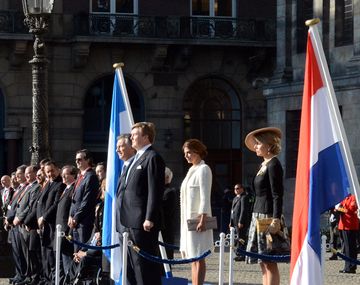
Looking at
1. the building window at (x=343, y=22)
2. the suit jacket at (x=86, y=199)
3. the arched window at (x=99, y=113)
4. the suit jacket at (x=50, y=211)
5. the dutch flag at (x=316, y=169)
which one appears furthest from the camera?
the arched window at (x=99, y=113)

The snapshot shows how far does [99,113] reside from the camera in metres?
41.7

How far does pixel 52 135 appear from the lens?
135 feet

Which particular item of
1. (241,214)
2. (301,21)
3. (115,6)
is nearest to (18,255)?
(241,214)

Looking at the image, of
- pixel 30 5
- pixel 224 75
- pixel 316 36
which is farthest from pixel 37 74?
pixel 224 75

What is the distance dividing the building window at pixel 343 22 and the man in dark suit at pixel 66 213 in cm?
1529

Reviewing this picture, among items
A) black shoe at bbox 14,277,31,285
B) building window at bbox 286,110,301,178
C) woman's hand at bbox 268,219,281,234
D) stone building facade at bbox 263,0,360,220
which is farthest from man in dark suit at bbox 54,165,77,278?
building window at bbox 286,110,301,178

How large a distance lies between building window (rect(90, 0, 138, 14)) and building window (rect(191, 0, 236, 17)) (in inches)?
73.9

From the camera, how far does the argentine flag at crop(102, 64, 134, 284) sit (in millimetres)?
15555

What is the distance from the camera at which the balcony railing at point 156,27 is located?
41.1 m

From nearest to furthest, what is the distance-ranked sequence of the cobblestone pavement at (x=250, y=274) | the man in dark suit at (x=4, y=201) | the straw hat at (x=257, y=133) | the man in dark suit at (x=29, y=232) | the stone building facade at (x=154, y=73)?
the straw hat at (x=257, y=133) < the man in dark suit at (x=29, y=232) < the cobblestone pavement at (x=250, y=274) < the man in dark suit at (x=4, y=201) < the stone building facade at (x=154, y=73)

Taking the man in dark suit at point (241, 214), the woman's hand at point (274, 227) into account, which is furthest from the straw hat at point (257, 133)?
the man in dark suit at point (241, 214)

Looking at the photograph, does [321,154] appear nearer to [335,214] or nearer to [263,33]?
[335,214]

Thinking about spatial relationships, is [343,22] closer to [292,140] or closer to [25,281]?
[292,140]

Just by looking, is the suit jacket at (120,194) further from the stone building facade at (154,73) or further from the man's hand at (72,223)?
the stone building facade at (154,73)
